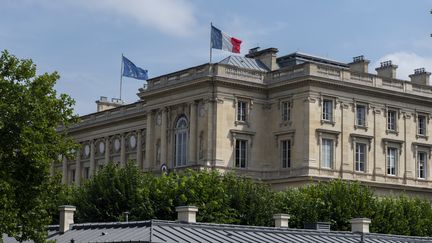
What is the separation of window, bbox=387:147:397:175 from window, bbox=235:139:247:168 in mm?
14651

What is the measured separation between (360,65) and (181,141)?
20.1 meters

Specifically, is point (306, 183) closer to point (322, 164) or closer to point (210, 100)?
point (322, 164)

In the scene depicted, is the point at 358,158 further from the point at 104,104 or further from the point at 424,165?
the point at 104,104

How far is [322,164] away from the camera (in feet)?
358

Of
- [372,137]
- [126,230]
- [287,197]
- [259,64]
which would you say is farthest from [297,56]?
[126,230]

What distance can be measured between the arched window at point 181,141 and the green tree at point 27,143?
56.3 metres

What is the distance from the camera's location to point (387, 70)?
12025cm

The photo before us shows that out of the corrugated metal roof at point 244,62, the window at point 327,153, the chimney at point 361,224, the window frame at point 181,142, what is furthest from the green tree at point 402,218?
the corrugated metal roof at point 244,62

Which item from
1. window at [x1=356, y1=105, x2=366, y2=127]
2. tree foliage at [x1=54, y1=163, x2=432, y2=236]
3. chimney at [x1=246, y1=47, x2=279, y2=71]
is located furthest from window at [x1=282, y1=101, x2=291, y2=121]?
tree foliage at [x1=54, y1=163, x2=432, y2=236]

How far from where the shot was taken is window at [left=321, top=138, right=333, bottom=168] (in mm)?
109688

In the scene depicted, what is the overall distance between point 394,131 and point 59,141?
63.8 metres

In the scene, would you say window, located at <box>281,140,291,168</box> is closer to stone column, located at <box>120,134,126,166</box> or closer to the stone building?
the stone building

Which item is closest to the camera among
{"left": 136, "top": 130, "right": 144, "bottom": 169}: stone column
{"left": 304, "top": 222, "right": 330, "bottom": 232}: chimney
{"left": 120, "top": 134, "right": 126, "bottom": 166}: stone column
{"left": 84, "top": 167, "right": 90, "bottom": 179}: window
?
{"left": 304, "top": 222, "right": 330, "bottom": 232}: chimney

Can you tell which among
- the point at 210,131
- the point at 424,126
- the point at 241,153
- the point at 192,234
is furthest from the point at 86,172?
the point at 192,234
